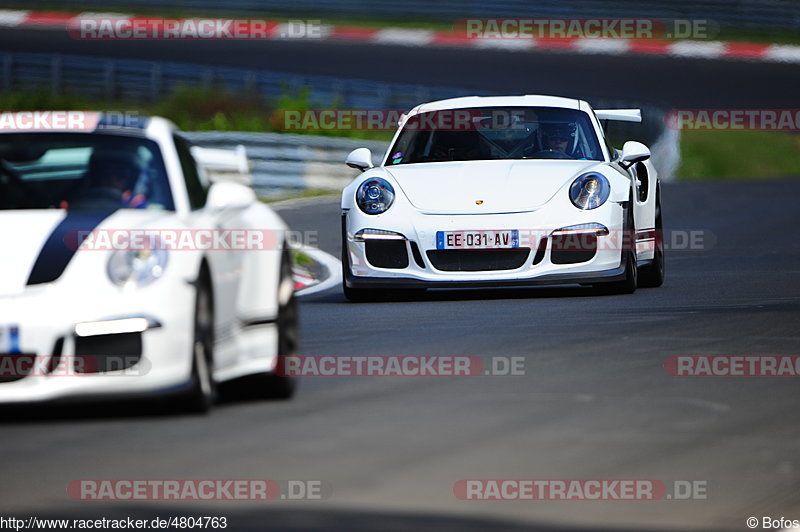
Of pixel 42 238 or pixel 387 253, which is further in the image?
pixel 387 253

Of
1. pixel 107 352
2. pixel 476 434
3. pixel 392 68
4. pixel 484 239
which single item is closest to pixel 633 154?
pixel 484 239

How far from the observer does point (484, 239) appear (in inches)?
431

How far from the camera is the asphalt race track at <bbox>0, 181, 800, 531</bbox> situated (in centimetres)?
533

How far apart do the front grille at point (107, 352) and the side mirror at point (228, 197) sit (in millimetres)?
850

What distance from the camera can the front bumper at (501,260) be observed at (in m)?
11.0

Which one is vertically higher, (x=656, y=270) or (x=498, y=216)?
(x=498, y=216)

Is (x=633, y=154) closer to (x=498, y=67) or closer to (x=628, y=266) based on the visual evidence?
(x=628, y=266)

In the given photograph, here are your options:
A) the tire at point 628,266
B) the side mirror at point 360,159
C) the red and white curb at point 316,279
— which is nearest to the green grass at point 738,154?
the red and white curb at point 316,279

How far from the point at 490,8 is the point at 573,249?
929 inches

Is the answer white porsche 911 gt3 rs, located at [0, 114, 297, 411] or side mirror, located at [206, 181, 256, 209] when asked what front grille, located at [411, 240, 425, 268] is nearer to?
white porsche 911 gt3 rs, located at [0, 114, 297, 411]

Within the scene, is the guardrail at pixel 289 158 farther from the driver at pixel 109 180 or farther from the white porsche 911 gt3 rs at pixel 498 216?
the driver at pixel 109 180

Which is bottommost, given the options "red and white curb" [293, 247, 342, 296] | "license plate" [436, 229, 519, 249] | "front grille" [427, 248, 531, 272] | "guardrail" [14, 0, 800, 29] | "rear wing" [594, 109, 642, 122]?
"red and white curb" [293, 247, 342, 296]

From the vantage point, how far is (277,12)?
116 feet

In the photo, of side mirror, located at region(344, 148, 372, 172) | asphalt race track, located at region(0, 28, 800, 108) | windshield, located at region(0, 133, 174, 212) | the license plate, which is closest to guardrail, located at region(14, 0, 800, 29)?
asphalt race track, located at region(0, 28, 800, 108)
